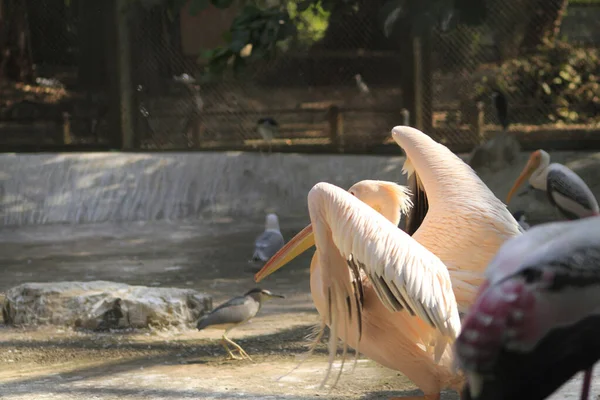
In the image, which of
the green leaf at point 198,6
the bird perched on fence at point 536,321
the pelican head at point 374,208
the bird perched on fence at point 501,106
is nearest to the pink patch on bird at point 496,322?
the bird perched on fence at point 536,321

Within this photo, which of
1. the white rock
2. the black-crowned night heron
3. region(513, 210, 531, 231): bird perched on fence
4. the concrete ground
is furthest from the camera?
region(513, 210, 531, 231): bird perched on fence

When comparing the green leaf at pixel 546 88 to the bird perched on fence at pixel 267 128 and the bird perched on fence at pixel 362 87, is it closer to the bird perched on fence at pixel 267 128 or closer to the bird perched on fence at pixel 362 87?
the bird perched on fence at pixel 362 87

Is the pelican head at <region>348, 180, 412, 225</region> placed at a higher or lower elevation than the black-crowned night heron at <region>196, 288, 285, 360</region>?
higher

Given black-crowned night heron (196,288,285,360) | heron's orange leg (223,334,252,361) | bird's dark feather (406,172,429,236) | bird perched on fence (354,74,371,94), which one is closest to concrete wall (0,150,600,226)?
bird perched on fence (354,74,371,94)

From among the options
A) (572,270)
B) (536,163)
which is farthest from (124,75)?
(572,270)

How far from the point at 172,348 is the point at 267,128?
18.0 ft

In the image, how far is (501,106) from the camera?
10.7 metres

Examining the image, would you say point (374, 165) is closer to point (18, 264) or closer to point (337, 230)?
point (18, 264)

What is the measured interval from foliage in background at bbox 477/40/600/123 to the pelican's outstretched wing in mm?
8215

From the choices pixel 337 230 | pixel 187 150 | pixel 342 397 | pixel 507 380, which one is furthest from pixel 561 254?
pixel 187 150

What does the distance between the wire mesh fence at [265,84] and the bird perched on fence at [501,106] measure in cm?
12

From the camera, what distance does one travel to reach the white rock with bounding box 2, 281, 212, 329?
599 centimetres

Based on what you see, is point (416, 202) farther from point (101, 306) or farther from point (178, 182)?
point (178, 182)

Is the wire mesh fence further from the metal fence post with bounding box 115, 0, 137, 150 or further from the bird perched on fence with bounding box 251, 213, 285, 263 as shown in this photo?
the bird perched on fence with bounding box 251, 213, 285, 263
